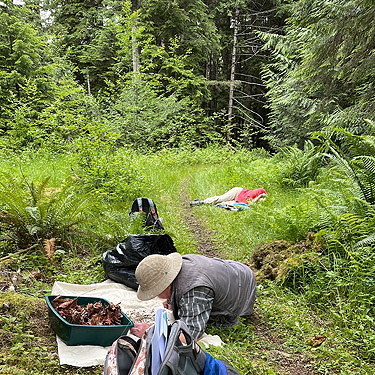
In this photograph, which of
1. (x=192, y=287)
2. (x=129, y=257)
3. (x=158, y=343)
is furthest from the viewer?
(x=129, y=257)

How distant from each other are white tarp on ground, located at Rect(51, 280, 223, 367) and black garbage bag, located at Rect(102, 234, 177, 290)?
0.10 meters

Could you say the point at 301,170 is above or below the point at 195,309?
above

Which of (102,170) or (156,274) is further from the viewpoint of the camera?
(102,170)

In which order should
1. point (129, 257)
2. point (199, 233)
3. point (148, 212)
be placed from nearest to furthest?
point (129, 257) < point (148, 212) < point (199, 233)

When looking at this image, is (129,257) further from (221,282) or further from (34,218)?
(34,218)

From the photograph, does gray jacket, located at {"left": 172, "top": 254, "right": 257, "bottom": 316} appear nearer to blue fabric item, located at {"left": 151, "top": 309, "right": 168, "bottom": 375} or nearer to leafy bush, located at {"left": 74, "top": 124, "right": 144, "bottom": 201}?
blue fabric item, located at {"left": 151, "top": 309, "right": 168, "bottom": 375}

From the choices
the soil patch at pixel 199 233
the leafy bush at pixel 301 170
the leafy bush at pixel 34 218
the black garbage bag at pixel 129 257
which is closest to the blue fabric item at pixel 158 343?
the black garbage bag at pixel 129 257

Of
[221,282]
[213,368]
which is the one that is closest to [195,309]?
[221,282]

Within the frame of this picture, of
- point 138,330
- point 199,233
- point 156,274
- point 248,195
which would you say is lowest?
point 199,233

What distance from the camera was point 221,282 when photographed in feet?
9.69

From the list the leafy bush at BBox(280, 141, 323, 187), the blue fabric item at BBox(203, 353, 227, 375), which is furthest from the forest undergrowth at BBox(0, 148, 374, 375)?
the leafy bush at BBox(280, 141, 323, 187)

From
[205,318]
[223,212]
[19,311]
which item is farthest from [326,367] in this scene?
[223,212]

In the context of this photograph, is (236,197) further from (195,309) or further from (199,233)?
(195,309)

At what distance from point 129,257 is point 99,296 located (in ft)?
1.66
